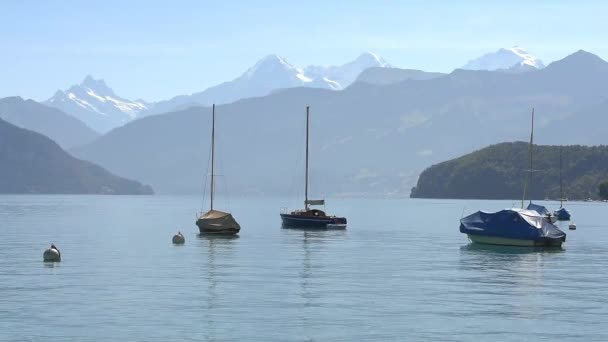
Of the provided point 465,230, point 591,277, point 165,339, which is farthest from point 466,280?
point 465,230

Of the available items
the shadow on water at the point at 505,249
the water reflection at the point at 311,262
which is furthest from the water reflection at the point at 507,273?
the water reflection at the point at 311,262

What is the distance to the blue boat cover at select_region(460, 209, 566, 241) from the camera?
99.7 metres

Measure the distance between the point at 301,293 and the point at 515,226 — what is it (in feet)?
153

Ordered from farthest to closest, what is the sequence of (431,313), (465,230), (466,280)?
(465,230) < (466,280) < (431,313)

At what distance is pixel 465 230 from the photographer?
10412 cm

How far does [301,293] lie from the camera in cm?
5922

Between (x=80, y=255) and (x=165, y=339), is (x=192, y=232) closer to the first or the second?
(x=80, y=255)

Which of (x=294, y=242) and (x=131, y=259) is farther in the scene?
(x=294, y=242)

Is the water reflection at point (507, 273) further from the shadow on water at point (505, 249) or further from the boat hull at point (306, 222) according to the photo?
the boat hull at point (306, 222)

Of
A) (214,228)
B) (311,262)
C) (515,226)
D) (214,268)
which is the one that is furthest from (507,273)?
(214,228)

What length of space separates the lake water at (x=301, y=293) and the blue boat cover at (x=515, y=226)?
6.45 ft

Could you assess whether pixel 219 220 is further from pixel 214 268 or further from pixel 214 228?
pixel 214 268

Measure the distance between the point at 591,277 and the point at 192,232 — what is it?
7604 cm

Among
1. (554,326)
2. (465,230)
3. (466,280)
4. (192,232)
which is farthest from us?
(192,232)
